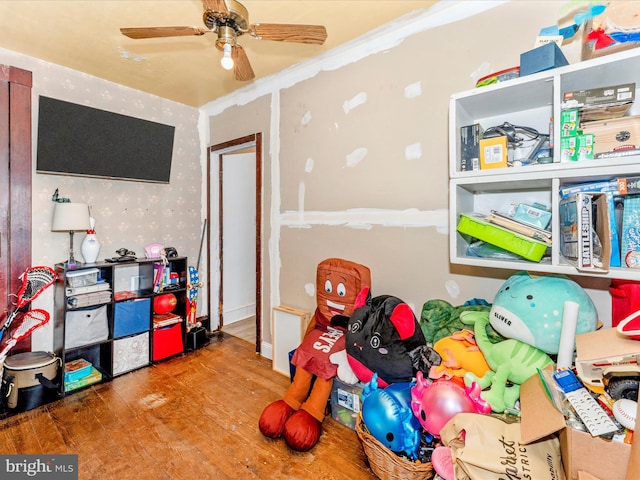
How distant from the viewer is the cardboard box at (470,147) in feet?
5.12

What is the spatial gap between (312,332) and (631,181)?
72.8 inches

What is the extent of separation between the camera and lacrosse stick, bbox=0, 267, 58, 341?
226cm

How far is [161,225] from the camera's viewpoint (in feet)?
10.8

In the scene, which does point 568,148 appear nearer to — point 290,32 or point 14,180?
point 290,32

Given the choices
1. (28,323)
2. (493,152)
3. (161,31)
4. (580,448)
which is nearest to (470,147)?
(493,152)

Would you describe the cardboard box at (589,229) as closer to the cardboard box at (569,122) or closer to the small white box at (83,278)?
the cardboard box at (569,122)

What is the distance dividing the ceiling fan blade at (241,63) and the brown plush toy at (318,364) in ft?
4.48

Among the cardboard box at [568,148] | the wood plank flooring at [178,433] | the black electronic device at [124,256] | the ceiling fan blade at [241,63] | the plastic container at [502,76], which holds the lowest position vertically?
the wood plank flooring at [178,433]

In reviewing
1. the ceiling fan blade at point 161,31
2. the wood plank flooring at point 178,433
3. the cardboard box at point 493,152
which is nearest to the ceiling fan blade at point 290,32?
the ceiling fan blade at point 161,31

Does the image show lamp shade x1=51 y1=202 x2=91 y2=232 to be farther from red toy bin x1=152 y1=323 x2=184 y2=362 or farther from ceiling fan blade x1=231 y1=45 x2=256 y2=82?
ceiling fan blade x1=231 y1=45 x2=256 y2=82

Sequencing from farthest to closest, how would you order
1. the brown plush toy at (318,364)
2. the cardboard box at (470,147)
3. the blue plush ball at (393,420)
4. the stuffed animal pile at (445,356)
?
the brown plush toy at (318,364), the cardboard box at (470,147), the blue plush ball at (393,420), the stuffed animal pile at (445,356)

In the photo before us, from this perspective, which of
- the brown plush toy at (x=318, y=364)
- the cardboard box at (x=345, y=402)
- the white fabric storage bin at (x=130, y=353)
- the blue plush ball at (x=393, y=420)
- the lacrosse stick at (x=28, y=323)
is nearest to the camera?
the blue plush ball at (x=393, y=420)

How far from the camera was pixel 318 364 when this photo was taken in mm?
1999

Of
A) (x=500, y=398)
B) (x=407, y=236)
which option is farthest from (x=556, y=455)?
(x=407, y=236)
